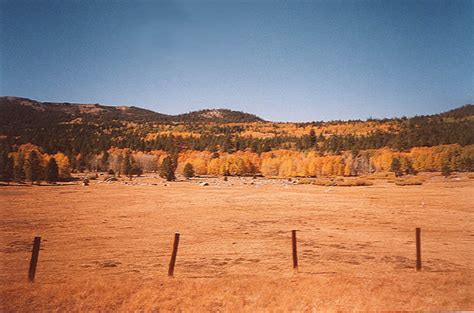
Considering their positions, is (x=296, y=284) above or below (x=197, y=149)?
below

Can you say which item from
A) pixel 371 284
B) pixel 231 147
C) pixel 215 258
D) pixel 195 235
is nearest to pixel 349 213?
pixel 195 235

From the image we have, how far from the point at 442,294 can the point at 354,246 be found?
8.93 metres

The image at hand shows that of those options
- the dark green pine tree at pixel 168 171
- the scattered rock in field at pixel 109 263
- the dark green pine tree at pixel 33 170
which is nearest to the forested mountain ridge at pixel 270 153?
the dark green pine tree at pixel 33 170

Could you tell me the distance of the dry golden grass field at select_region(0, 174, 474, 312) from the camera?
33.5ft

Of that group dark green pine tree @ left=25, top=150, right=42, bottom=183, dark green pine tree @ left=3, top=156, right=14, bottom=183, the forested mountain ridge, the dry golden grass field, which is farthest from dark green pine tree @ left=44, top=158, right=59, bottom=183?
the dry golden grass field

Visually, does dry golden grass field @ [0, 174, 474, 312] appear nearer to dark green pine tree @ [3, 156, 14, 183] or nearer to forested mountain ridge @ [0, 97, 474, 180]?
dark green pine tree @ [3, 156, 14, 183]

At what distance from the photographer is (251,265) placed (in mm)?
15281

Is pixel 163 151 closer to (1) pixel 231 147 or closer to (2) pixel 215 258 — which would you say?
(1) pixel 231 147

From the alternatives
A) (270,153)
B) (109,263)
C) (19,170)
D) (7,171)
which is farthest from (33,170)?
(270,153)

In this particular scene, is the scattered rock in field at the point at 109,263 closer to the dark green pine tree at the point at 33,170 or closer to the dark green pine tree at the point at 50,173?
the dark green pine tree at the point at 33,170

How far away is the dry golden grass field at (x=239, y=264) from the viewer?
10211mm

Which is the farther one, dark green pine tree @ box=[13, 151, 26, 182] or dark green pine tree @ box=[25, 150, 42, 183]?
dark green pine tree @ box=[25, 150, 42, 183]

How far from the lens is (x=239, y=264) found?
15.5 meters

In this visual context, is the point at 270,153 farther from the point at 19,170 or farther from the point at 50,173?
the point at 19,170
